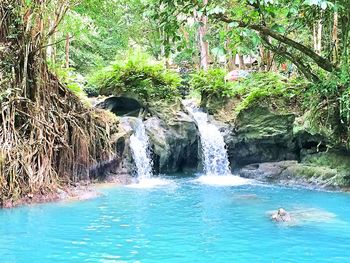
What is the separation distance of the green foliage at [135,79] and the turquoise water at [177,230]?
5.00m

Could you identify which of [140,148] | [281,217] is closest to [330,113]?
[281,217]

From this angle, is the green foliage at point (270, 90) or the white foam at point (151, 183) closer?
the white foam at point (151, 183)

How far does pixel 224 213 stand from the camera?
25.4ft

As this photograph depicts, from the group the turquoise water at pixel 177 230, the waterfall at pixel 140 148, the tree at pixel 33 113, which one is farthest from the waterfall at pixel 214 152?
the tree at pixel 33 113

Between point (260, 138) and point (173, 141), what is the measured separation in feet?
8.44

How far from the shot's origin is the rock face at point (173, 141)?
13.3 m

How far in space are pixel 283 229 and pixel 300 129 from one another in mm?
5554

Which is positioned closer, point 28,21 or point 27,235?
point 27,235

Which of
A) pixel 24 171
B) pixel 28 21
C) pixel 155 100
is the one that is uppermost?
pixel 28 21

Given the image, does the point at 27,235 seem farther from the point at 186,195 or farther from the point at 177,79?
the point at 177,79

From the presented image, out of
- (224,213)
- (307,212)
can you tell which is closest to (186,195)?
(224,213)

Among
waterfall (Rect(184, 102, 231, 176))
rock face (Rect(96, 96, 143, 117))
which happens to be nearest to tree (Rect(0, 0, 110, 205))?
rock face (Rect(96, 96, 143, 117))

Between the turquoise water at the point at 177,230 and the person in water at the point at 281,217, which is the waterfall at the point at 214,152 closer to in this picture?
the turquoise water at the point at 177,230

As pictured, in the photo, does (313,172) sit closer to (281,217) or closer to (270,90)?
(270,90)
